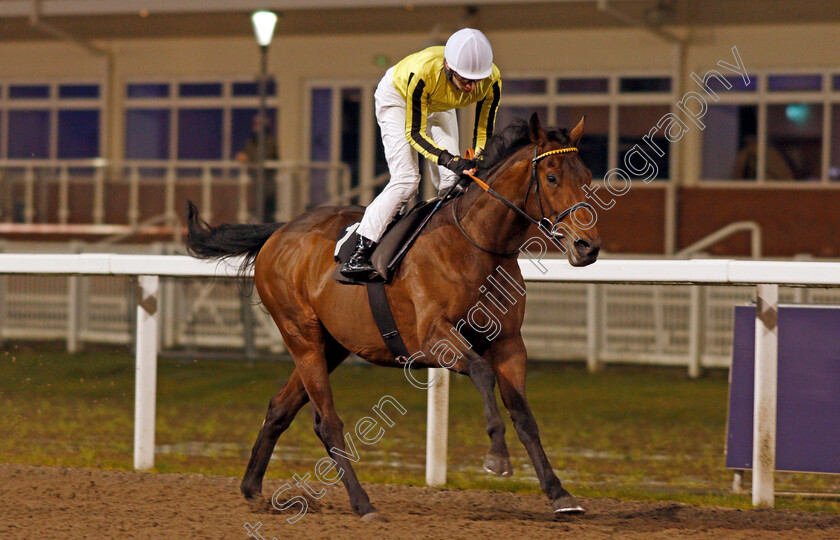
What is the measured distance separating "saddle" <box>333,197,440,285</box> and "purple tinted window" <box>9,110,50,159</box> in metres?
13.2

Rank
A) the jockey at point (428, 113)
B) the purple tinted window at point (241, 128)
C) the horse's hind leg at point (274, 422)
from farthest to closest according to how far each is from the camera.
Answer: the purple tinted window at point (241, 128) < the horse's hind leg at point (274, 422) < the jockey at point (428, 113)

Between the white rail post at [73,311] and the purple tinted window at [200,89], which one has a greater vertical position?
the purple tinted window at [200,89]

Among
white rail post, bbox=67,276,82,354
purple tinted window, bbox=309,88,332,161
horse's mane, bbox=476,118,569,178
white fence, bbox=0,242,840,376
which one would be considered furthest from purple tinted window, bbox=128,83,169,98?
horse's mane, bbox=476,118,569,178

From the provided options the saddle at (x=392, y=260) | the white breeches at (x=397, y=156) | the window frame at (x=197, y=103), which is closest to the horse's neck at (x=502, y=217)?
the saddle at (x=392, y=260)

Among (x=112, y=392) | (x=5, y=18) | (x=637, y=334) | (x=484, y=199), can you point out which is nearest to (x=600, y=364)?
(x=637, y=334)

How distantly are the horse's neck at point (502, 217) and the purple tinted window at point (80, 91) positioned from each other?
13216 millimetres

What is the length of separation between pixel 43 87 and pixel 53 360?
11488 mm

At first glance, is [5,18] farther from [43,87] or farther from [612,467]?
[612,467]

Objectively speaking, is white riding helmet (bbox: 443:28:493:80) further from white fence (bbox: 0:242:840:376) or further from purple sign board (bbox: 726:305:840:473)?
white fence (bbox: 0:242:840:376)

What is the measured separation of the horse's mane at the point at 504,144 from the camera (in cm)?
428

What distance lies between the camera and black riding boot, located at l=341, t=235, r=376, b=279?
14.8ft

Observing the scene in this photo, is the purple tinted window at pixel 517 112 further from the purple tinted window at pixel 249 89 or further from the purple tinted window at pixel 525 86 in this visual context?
the purple tinted window at pixel 249 89

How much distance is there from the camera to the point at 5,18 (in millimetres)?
15594

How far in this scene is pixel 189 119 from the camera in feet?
53.3
